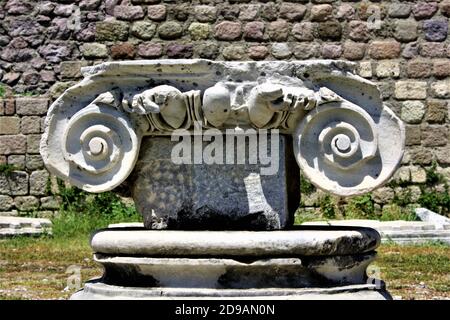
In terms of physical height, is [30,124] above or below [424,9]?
below

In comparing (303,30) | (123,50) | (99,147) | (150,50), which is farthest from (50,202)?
(99,147)

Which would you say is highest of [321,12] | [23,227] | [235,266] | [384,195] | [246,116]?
[321,12]

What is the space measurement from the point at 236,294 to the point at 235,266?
0.44ft

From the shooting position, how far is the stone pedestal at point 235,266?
4.14 metres

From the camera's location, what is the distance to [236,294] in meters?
4.08

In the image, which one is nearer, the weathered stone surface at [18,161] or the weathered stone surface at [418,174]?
the weathered stone surface at [418,174]

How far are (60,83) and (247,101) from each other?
6450 millimetres

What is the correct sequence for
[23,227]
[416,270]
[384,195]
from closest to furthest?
1. [416,270]
2. [23,227]
3. [384,195]

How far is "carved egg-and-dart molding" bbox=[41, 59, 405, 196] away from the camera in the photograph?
449cm

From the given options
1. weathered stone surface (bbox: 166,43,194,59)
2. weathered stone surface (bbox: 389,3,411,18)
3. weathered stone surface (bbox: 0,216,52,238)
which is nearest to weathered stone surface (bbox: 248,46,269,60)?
weathered stone surface (bbox: 166,43,194,59)


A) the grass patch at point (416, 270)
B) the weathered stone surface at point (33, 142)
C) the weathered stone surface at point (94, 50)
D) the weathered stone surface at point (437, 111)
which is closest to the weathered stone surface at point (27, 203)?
the weathered stone surface at point (33, 142)

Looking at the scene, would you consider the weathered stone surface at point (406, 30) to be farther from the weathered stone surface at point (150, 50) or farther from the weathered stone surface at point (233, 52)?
the weathered stone surface at point (150, 50)

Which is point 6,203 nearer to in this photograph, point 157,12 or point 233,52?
point 157,12

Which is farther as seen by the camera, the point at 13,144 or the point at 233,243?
the point at 13,144
